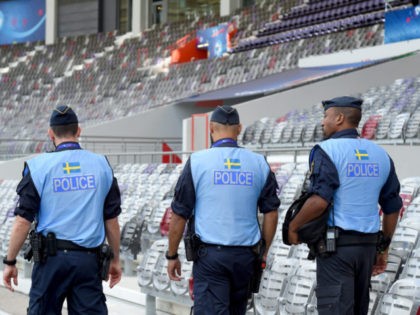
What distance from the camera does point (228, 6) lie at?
84.5ft

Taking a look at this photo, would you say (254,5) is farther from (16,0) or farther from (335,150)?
(335,150)

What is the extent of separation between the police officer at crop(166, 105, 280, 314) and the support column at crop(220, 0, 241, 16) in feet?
73.5

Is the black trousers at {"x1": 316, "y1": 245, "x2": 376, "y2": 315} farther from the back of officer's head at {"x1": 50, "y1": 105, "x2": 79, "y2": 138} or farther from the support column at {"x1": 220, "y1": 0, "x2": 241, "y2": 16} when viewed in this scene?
the support column at {"x1": 220, "y1": 0, "x2": 241, "y2": 16}

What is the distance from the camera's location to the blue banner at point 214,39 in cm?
2359

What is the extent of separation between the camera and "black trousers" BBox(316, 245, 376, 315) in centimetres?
342

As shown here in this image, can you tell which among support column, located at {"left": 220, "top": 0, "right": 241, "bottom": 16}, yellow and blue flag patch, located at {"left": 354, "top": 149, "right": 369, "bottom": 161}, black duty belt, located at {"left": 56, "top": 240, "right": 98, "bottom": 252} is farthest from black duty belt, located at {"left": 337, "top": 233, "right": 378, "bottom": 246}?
support column, located at {"left": 220, "top": 0, "right": 241, "bottom": 16}

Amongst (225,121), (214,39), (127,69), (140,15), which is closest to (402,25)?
(214,39)

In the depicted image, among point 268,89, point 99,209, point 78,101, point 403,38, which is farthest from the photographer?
point 78,101

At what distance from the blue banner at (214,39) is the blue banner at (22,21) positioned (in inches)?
372

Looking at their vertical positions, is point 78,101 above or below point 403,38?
below

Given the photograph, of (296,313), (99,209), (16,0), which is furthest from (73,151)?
(16,0)

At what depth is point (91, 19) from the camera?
100ft

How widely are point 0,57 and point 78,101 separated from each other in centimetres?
808

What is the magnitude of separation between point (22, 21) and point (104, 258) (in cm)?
2979
